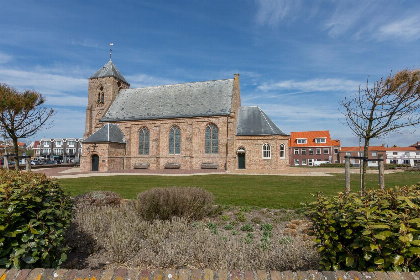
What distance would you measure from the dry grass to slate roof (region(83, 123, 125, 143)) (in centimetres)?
2840

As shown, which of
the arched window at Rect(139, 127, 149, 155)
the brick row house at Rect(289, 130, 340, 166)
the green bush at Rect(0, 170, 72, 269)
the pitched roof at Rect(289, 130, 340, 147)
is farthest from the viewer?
the pitched roof at Rect(289, 130, 340, 147)

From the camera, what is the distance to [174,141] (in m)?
35.3

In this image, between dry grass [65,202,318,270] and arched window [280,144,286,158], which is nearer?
dry grass [65,202,318,270]

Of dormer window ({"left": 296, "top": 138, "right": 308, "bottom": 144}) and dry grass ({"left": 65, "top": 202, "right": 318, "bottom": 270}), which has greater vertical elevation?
dormer window ({"left": 296, "top": 138, "right": 308, "bottom": 144})

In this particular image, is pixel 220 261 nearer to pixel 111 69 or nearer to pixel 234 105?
pixel 234 105

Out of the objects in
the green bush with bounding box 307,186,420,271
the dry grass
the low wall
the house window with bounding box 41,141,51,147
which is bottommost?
the dry grass

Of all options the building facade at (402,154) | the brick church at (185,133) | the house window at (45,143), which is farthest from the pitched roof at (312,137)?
the house window at (45,143)

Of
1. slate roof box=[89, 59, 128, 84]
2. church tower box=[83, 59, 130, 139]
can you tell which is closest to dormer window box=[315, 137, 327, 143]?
slate roof box=[89, 59, 128, 84]

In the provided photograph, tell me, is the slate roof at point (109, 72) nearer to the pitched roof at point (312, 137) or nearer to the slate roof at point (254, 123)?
the slate roof at point (254, 123)

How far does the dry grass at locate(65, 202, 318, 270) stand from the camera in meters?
4.64

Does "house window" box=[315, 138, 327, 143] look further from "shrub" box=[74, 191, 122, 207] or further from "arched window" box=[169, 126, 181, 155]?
"shrub" box=[74, 191, 122, 207]

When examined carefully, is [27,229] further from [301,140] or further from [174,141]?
[301,140]

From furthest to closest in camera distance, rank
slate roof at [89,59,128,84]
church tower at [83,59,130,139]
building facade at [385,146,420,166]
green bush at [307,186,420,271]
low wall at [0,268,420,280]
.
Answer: building facade at [385,146,420,166] < slate roof at [89,59,128,84] < church tower at [83,59,130,139] < green bush at [307,186,420,271] < low wall at [0,268,420,280]

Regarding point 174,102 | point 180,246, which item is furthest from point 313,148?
point 180,246
